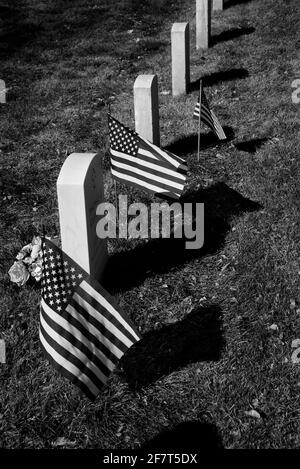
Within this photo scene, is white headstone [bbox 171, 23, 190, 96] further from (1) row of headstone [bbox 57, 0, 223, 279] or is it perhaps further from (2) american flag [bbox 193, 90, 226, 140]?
(1) row of headstone [bbox 57, 0, 223, 279]

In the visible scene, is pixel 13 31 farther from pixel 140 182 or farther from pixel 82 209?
pixel 82 209

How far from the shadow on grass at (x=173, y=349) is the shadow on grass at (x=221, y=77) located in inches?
276

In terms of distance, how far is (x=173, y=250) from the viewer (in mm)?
6637

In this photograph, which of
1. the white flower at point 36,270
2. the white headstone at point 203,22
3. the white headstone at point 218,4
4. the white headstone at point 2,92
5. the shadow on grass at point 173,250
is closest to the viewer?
the white flower at point 36,270

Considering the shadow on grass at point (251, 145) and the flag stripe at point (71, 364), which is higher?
the flag stripe at point (71, 364)

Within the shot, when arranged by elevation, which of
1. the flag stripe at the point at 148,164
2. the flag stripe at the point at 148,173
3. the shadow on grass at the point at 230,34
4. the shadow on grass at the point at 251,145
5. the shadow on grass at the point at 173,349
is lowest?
the shadow on grass at the point at 230,34

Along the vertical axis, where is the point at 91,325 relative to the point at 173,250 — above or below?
above

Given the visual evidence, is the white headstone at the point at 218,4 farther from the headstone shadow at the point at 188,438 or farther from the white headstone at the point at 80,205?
the headstone shadow at the point at 188,438

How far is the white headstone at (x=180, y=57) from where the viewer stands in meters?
10.8

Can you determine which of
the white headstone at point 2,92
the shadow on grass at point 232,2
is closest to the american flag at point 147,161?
the white headstone at point 2,92

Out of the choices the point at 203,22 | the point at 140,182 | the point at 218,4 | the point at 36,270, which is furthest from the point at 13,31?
the point at 36,270

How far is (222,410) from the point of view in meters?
4.62

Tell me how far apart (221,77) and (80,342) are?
8801 mm

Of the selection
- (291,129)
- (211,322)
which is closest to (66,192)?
(211,322)
